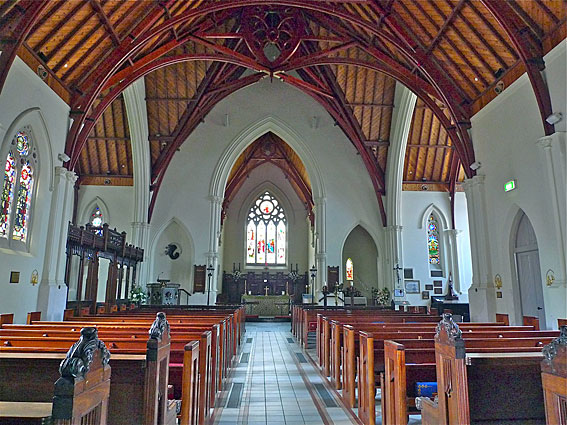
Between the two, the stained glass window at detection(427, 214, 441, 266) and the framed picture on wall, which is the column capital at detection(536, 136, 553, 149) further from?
the stained glass window at detection(427, 214, 441, 266)

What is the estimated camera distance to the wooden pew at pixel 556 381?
1797 mm

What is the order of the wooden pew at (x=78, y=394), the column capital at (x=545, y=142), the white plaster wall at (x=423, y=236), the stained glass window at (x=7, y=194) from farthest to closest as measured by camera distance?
the white plaster wall at (x=423, y=236) < the stained glass window at (x=7, y=194) < the column capital at (x=545, y=142) < the wooden pew at (x=78, y=394)

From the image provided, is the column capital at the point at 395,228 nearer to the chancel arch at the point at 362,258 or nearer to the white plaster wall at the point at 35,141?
the chancel arch at the point at 362,258

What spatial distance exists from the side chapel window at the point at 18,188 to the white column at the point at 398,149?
13392 millimetres

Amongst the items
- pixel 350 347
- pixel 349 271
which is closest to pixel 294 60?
pixel 350 347

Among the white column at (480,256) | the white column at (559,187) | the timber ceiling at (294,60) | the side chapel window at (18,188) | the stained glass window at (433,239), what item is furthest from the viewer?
the stained glass window at (433,239)

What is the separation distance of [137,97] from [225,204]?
9.81m

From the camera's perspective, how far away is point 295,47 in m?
13.9

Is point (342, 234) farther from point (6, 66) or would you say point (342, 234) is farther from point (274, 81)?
point (6, 66)

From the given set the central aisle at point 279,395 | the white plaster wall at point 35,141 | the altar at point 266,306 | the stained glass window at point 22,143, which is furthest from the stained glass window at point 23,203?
the altar at point 266,306

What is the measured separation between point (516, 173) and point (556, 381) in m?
9.18

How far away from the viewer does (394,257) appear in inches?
724

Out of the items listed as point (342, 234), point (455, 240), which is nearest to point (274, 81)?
point (342, 234)

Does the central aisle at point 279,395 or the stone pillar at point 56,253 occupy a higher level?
the stone pillar at point 56,253
